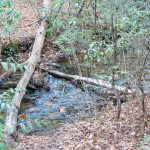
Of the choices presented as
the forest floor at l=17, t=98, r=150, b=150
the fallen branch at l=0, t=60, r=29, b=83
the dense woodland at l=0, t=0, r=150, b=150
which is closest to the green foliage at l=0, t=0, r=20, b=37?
the dense woodland at l=0, t=0, r=150, b=150

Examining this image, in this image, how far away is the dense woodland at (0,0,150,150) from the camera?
6.08 metres

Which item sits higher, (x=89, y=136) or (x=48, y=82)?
(x=48, y=82)

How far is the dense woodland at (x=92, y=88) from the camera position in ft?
20.0

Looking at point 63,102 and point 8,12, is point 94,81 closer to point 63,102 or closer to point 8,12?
point 63,102

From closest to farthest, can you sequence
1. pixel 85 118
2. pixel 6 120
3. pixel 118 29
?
pixel 118 29 < pixel 6 120 < pixel 85 118

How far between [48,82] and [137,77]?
13.6 feet

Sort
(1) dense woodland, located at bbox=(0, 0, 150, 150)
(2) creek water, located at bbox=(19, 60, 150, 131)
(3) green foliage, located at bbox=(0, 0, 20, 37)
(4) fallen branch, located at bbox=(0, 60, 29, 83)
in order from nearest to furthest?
(3) green foliage, located at bbox=(0, 0, 20, 37), (1) dense woodland, located at bbox=(0, 0, 150, 150), (2) creek water, located at bbox=(19, 60, 150, 131), (4) fallen branch, located at bbox=(0, 60, 29, 83)

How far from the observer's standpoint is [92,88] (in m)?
9.05

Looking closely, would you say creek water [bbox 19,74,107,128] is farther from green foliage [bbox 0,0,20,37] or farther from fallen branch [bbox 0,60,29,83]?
green foliage [bbox 0,0,20,37]

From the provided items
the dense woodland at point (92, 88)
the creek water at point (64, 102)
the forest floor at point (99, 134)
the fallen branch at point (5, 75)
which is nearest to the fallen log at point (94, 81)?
the dense woodland at point (92, 88)

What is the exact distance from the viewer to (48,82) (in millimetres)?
10219

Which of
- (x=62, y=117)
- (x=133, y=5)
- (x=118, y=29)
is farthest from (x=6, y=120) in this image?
(x=133, y=5)

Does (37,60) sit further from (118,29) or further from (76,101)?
(118,29)

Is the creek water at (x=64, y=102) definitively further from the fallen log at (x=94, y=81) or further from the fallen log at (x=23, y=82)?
the fallen log at (x=23, y=82)
